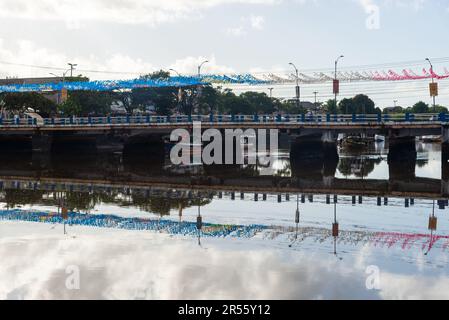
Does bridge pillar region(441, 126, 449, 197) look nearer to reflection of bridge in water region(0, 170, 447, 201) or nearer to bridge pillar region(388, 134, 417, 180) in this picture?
reflection of bridge in water region(0, 170, 447, 201)

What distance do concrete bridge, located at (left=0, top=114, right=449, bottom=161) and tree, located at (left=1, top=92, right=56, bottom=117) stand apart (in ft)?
59.7

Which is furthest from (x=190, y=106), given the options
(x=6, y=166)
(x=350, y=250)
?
(x=350, y=250)

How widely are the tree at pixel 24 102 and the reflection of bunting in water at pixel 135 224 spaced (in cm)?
7400

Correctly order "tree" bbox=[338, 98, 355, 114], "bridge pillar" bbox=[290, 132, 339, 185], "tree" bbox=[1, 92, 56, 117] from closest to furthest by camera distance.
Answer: "bridge pillar" bbox=[290, 132, 339, 185] → "tree" bbox=[1, 92, 56, 117] → "tree" bbox=[338, 98, 355, 114]

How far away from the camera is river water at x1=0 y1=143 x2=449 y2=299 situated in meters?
14.9

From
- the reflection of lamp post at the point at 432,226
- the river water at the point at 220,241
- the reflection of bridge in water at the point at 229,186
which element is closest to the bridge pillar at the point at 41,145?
the reflection of bridge in water at the point at 229,186

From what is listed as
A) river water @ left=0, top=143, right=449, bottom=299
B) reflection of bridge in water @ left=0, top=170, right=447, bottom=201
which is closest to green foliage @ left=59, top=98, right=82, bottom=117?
reflection of bridge in water @ left=0, top=170, right=447, bottom=201

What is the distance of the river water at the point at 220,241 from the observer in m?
14.9

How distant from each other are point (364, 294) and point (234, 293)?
3066 millimetres

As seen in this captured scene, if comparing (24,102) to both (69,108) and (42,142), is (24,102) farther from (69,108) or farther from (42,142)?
(42,142)

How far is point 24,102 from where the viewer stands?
98.7m

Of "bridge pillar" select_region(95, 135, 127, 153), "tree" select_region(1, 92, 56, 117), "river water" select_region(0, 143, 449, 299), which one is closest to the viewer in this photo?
"river water" select_region(0, 143, 449, 299)

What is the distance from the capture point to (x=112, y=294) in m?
14.1

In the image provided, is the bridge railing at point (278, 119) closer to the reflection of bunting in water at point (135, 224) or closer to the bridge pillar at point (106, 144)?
the bridge pillar at point (106, 144)
